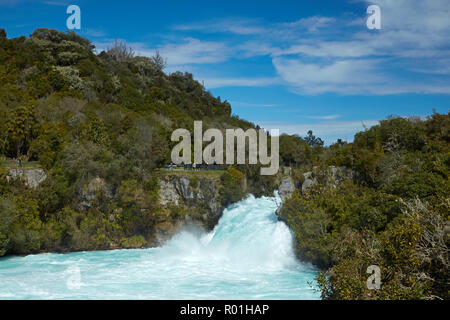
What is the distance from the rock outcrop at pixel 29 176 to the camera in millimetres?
28172

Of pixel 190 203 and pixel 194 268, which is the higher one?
pixel 190 203

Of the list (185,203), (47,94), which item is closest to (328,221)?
(185,203)

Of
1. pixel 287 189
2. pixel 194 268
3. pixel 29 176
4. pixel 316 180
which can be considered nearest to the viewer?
pixel 194 268

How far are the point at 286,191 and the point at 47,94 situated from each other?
108 feet

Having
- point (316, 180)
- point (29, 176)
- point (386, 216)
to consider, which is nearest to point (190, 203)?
point (316, 180)

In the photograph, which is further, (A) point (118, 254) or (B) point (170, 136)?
(B) point (170, 136)

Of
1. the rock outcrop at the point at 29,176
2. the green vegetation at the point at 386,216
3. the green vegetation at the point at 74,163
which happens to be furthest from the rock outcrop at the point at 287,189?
the rock outcrop at the point at 29,176

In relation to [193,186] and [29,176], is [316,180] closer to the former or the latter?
[193,186]

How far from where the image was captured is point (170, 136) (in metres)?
38.7

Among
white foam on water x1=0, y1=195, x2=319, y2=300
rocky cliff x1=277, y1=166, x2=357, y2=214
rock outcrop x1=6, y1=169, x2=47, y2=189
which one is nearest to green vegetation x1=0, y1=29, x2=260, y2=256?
rock outcrop x1=6, y1=169, x2=47, y2=189

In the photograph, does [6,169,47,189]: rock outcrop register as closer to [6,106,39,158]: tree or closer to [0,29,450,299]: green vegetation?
[0,29,450,299]: green vegetation

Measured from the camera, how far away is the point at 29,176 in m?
28.7

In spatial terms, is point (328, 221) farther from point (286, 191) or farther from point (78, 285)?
point (78, 285)

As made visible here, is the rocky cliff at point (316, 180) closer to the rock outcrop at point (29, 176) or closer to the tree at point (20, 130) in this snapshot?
the rock outcrop at point (29, 176)
